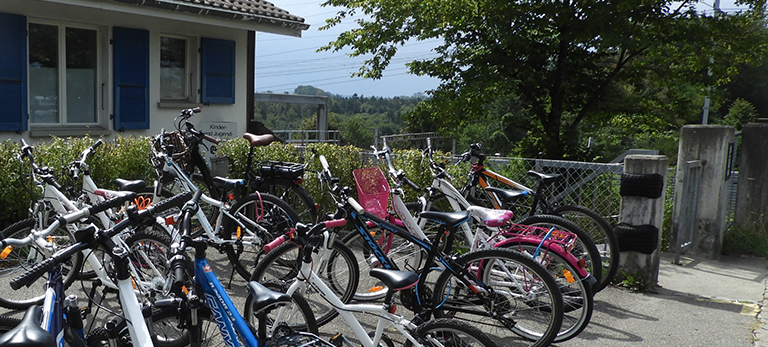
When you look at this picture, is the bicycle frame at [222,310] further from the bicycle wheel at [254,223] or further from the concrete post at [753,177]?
the concrete post at [753,177]

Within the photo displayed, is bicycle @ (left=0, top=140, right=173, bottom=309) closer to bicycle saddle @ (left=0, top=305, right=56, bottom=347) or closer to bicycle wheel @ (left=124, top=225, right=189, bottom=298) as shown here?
bicycle wheel @ (left=124, top=225, right=189, bottom=298)

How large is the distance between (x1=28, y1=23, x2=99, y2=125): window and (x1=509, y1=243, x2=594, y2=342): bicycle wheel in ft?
24.3

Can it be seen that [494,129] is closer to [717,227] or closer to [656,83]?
[656,83]

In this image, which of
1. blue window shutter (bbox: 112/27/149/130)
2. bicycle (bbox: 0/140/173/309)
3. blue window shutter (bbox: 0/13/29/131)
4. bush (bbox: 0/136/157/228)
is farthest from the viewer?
blue window shutter (bbox: 112/27/149/130)

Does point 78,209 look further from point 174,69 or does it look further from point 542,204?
point 174,69

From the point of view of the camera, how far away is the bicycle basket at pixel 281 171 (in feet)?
18.4

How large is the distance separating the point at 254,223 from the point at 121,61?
5.69m

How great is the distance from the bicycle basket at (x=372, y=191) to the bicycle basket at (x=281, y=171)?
3.52 ft

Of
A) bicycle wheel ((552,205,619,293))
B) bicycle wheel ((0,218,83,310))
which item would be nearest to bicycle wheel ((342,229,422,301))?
bicycle wheel ((552,205,619,293))

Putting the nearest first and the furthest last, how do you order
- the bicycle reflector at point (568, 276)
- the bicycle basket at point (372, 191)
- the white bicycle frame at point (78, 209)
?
1. the white bicycle frame at point (78, 209)
2. the bicycle reflector at point (568, 276)
3. the bicycle basket at point (372, 191)

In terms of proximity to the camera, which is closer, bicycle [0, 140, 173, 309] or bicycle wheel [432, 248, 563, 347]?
bicycle wheel [432, 248, 563, 347]

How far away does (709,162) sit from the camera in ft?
21.9

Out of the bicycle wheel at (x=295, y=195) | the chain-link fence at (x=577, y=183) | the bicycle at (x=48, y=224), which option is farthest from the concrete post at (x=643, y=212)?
the bicycle at (x=48, y=224)

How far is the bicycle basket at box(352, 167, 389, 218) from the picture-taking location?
467 centimetres
